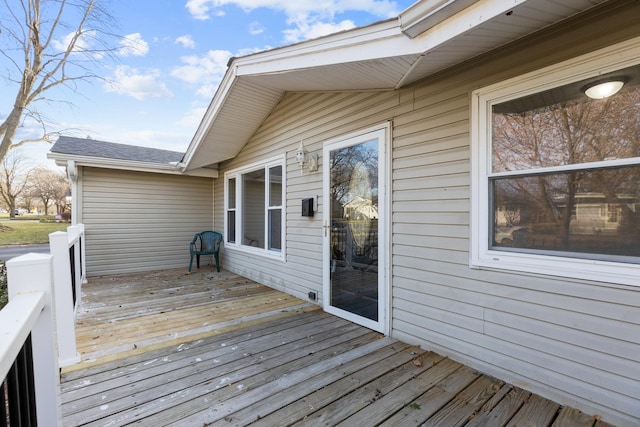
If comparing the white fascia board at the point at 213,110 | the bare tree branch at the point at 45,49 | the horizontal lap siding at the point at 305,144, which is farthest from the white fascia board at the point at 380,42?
the bare tree branch at the point at 45,49

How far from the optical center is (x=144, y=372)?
229 centimetres

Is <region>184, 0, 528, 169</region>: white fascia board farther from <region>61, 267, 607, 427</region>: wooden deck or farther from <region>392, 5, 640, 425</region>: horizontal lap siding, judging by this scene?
<region>61, 267, 607, 427</region>: wooden deck

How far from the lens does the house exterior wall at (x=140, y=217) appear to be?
5.78 m

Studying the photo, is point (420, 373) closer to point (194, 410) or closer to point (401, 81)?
point (194, 410)

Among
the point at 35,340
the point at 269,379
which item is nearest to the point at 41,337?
the point at 35,340

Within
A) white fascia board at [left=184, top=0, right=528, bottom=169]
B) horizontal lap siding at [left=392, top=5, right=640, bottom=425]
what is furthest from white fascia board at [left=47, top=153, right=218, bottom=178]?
horizontal lap siding at [left=392, top=5, right=640, bottom=425]

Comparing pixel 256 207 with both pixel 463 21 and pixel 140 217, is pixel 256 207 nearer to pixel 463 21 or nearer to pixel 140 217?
pixel 140 217

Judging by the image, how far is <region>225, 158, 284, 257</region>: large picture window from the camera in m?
4.82

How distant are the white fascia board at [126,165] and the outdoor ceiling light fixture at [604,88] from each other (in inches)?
240

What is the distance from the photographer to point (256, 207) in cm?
547

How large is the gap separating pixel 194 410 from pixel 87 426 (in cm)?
56

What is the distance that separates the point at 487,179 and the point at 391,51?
121 cm

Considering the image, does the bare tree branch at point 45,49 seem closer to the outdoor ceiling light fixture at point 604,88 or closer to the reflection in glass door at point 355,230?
the reflection in glass door at point 355,230

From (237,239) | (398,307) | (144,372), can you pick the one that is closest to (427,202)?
(398,307)
